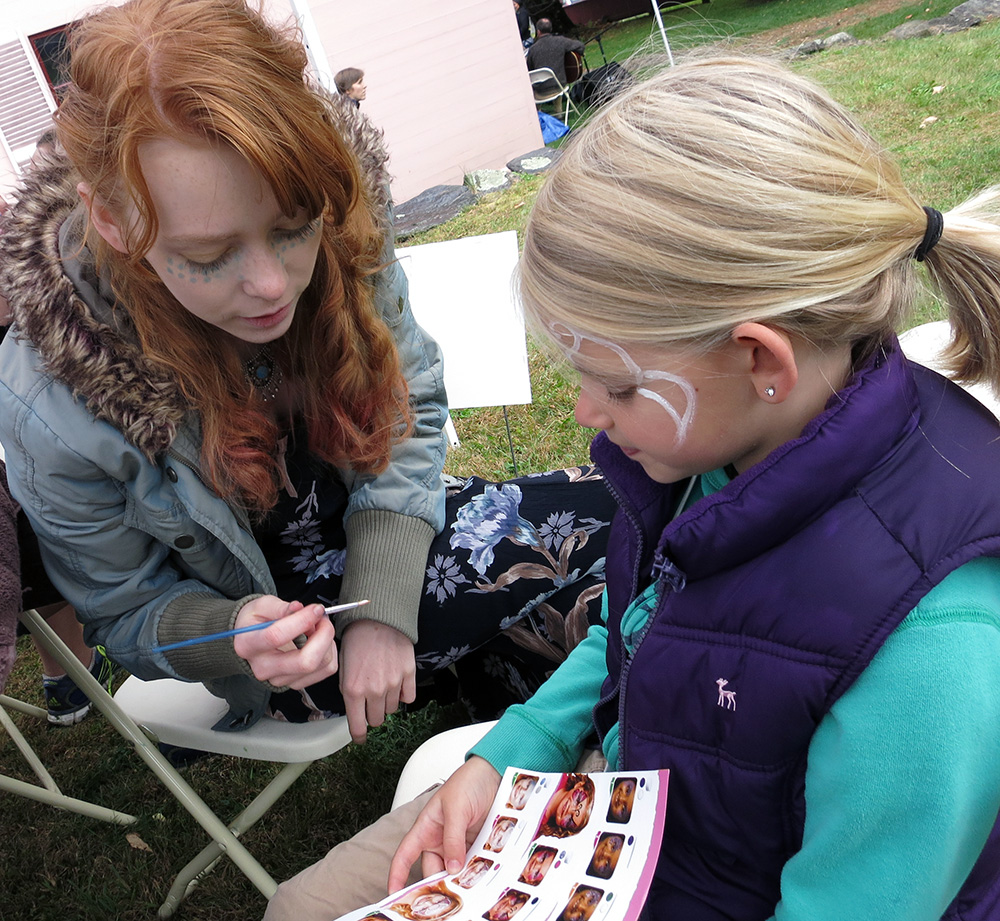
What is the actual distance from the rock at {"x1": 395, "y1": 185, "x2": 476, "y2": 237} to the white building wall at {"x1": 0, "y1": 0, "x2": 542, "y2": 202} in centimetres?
39

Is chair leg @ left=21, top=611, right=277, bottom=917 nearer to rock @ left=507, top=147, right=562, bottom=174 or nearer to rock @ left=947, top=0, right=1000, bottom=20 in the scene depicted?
rock @ left=507, top=147, right=562, bottom=174

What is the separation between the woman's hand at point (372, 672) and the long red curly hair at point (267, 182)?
0.97ft

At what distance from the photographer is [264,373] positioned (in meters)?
1.67

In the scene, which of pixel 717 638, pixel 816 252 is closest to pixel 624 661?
pixel 717 638

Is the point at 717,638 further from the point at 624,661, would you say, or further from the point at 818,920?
the point at 818,920

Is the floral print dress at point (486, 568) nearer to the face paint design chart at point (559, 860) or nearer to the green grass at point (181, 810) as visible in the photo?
the face paint design chart at point (559, 860)

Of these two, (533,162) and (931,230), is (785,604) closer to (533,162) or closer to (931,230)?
(931,230)

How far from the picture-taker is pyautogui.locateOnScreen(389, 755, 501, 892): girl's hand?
1119mm

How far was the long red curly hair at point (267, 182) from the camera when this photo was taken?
121 cm

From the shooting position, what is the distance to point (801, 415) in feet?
3.22

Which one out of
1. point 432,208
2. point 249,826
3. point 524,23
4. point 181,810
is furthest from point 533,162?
point 524,23

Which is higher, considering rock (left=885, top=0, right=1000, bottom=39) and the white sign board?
the white sign board

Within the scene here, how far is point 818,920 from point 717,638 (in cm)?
29

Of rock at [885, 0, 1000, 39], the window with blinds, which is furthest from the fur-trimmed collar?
rock at [885, 0, 1000, 39]
